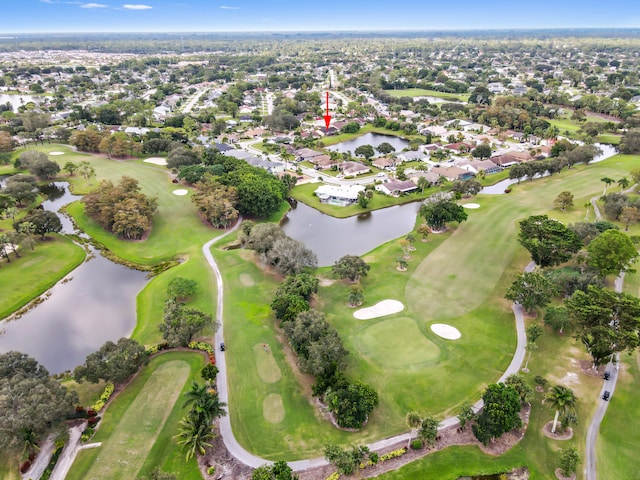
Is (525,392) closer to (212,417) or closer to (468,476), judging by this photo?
(468,476)

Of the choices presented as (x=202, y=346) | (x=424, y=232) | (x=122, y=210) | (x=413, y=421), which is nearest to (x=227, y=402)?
(x=202, y=346)

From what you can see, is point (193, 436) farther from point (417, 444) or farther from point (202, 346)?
point (417, 444)

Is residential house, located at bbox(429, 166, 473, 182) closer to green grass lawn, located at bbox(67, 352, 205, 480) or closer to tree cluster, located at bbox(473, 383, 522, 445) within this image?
tree cluster, located at bbox(473, 383, 522, 445)

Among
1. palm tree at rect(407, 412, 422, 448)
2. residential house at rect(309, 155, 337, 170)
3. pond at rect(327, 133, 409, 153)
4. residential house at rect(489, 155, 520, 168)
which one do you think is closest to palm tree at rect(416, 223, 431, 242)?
palm tree at rect(407, 412, 422, 448)

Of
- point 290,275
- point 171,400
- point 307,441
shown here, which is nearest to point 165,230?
point 290,275

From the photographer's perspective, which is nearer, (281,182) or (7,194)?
(7,194)

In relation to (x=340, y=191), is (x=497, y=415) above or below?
above
